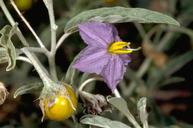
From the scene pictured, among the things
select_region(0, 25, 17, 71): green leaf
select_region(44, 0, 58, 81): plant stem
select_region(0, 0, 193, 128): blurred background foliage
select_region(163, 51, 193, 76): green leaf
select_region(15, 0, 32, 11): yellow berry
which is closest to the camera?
select_region(0, 25, 17, 71): green leaf

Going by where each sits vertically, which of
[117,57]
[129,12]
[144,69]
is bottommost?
[144,69]

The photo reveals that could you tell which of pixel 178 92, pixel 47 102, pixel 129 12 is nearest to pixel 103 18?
pixel 129 12

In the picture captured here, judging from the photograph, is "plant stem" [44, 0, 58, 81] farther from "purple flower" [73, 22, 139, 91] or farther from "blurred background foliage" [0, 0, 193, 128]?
"blurred background foliage" [0, 0, 193, 128]

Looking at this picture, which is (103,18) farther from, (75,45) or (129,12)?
(75,45)

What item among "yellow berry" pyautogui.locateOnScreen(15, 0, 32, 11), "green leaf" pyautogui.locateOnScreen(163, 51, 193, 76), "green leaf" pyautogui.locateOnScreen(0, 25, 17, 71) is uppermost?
"yellow berry" pyautogui.locateOnScreen(15, 0, 32, 11)

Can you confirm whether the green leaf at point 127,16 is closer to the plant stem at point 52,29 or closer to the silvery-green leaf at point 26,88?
the plant stem at point 52,29

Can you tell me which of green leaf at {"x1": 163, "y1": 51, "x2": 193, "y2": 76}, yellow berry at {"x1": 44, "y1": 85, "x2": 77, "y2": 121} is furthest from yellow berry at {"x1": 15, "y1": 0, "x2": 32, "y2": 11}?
green leaf at {"x1": 163, "y1": 51, "x2": 193, "y2": 76}

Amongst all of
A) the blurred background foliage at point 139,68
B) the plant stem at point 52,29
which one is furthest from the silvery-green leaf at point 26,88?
the blurred background foliage at point 139,68

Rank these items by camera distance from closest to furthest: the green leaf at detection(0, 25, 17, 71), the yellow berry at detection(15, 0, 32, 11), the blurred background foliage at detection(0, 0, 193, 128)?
1. the green leaf at detection(0, 25, 17, 71)
2. the yellow berry at detection(15, 0, 32, 11)
3. the blurred background foliage at detection(0, 0, 193, 128)
